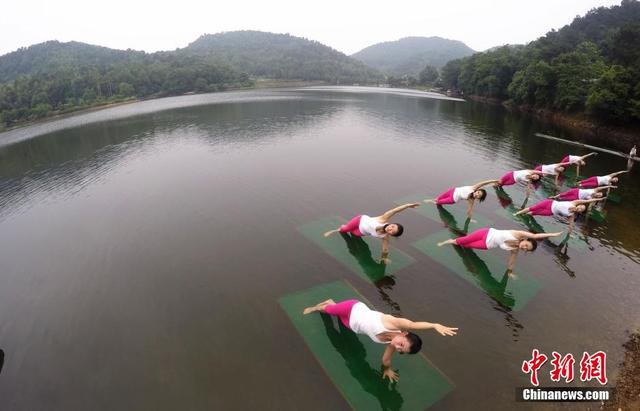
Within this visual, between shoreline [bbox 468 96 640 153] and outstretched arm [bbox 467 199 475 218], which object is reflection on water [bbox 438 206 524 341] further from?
shoreline [bbox 468 96 640 153]

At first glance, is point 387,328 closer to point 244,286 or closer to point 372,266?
point 372,266

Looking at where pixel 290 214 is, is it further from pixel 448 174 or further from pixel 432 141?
pixel 432 141

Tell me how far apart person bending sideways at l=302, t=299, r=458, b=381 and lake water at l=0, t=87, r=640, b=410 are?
1.04 meters

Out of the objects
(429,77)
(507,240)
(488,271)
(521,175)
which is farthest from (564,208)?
(429,77)

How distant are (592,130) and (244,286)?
43785 millimetres

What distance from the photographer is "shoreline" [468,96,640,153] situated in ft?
102

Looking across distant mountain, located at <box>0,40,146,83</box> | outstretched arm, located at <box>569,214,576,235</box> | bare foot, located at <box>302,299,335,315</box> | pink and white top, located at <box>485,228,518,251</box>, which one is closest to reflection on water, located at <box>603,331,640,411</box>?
pink and white top, located at <box>485,228,518,251</box>

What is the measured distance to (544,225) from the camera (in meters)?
15.2

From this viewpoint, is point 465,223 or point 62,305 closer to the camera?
point 62,305

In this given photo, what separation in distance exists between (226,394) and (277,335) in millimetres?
2075

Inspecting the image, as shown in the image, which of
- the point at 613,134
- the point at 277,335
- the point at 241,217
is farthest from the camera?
the point at 613,134

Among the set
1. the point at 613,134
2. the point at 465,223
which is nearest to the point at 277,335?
the point at 465,223

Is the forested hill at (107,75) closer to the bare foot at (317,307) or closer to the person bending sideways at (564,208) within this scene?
the bare foot at (317,307)

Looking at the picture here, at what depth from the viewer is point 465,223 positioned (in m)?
15.4
